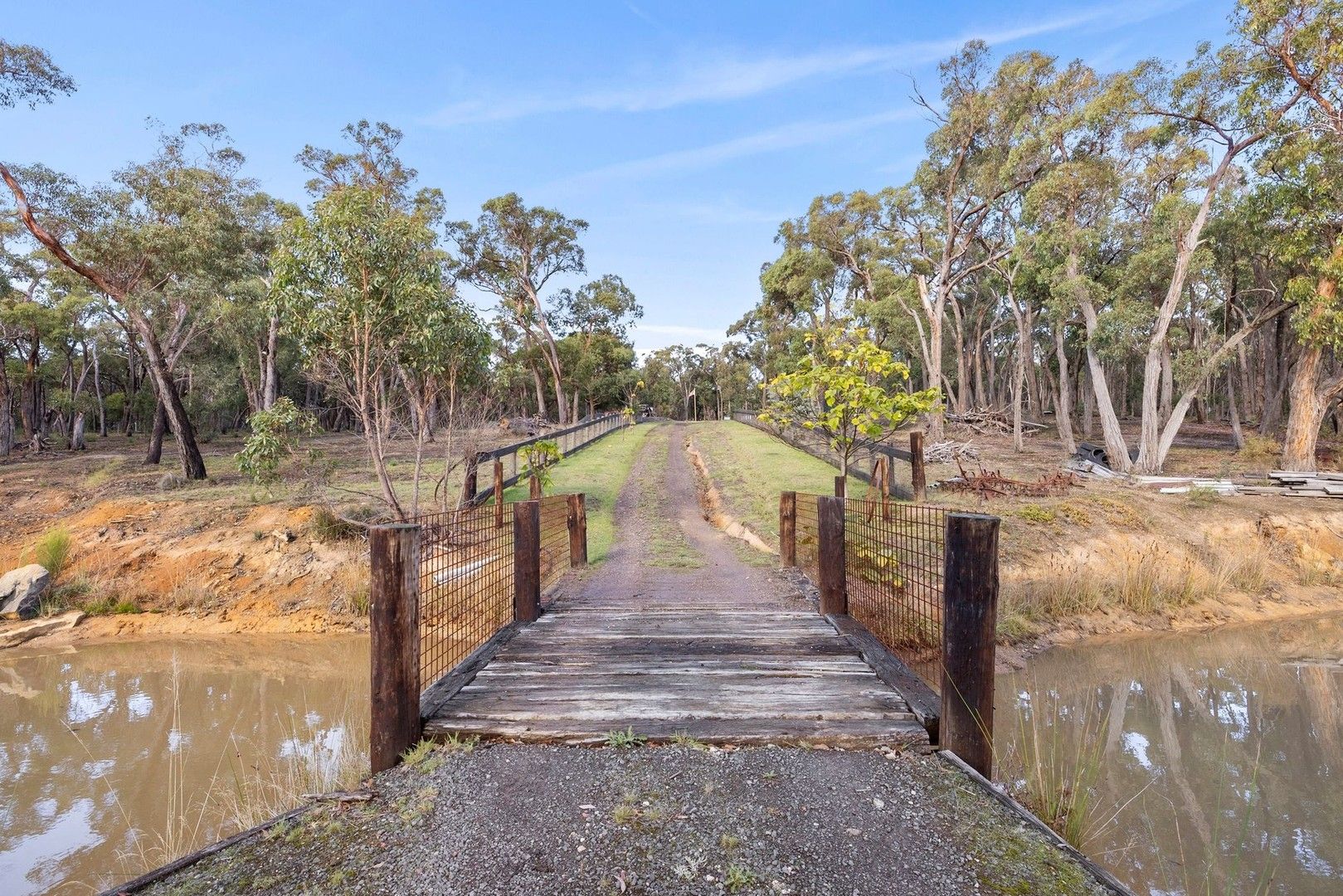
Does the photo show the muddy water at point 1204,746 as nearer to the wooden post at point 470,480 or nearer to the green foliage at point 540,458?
the green foliage at point 540,458

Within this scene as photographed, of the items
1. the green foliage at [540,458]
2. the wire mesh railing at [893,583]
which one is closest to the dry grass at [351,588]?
the green foliage at [540,458]

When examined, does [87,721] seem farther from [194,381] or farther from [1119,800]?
[194,381]

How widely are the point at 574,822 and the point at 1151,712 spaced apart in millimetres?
6378

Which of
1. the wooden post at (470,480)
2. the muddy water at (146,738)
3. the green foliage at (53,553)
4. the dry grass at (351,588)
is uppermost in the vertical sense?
the wooden post at (470,480)

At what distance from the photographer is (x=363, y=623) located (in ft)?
30.1

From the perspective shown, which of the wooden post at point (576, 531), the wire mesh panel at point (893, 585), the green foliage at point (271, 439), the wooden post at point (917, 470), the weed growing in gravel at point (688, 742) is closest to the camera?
the weed growing in gravel at point (688, 742)

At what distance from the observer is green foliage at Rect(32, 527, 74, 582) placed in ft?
33.4

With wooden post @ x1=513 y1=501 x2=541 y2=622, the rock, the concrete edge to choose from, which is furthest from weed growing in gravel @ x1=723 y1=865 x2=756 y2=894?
the rock

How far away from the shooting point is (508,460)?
1533 centimetres

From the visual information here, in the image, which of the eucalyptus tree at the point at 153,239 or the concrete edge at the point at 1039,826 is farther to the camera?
the eucalyptus tree at the point at 153,239

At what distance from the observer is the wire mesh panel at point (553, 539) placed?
8.73 meters

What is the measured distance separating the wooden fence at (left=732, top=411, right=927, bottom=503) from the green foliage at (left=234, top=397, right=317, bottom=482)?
26.4 ft

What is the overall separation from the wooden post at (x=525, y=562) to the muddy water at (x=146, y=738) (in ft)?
5.30

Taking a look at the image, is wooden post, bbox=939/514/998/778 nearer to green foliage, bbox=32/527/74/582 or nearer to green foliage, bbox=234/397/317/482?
green foliage, bbox=234/397/317/482
